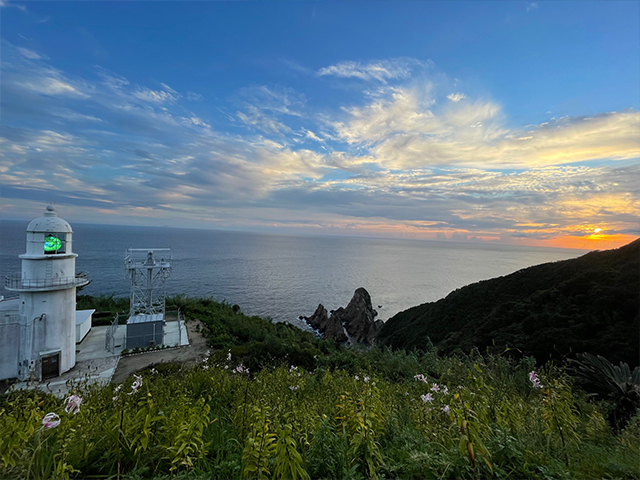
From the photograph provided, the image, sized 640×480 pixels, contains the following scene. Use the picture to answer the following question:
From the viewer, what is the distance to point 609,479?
7.52 feet

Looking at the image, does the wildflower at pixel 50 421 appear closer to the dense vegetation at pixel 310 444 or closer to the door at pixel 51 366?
the dense vegetation at pixel 310 444

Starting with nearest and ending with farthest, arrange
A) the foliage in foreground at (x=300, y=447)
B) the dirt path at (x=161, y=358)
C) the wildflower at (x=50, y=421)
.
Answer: the wildflower at (x=50, y=421) < the foliage in foreground at (x=300, y=447) < the dirt path at (x=161, y=358)

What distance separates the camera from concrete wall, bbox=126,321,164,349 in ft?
55.8

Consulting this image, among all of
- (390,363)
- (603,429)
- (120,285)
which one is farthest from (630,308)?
(120,285)

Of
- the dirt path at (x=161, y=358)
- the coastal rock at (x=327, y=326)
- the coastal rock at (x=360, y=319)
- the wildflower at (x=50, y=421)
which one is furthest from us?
the coastal rock at (x=360, y=319)

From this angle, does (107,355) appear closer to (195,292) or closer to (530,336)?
(530,336)

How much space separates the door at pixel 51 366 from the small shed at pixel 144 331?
3605 millimetres

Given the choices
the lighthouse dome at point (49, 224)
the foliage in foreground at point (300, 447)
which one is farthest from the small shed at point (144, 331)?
the foliage in foreground at point (300, 447)

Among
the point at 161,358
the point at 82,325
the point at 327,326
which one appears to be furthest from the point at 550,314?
the point at 82,325

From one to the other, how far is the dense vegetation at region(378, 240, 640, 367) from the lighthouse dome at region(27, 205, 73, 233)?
68.1 ft

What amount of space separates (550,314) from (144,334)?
27.5m

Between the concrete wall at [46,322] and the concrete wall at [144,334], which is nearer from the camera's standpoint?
the concrete wall at [46,322]

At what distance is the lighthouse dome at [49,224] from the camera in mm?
13469

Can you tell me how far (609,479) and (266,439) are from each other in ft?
9.54
